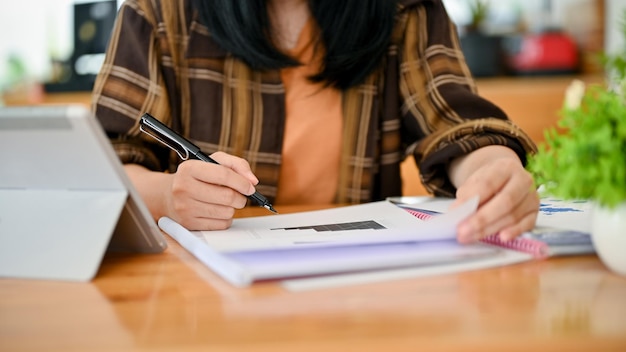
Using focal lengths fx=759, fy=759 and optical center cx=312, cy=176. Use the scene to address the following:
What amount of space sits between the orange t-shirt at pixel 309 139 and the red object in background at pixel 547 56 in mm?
2081

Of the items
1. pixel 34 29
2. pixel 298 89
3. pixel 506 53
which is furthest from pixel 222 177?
pixel 34 29

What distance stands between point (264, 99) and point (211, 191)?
1.56ft

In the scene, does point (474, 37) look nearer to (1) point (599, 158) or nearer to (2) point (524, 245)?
(2) point (524, 245)

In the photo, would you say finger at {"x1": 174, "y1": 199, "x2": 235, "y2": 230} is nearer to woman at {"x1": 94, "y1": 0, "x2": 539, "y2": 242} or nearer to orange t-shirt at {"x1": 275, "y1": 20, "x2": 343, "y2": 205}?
woman at {"x1": 94, "y1": 0, "x2": 539, "y2": 242}

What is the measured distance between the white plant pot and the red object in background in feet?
8.70

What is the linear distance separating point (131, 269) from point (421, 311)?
0.30m

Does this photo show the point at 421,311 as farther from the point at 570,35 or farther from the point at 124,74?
the point at 570,35

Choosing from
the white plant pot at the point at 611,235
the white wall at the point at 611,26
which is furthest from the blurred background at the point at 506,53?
the white plant pot at the point at 611,235

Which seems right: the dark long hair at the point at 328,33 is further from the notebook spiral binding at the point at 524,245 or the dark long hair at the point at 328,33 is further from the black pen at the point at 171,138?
the notebook spiral binding at the point at 524,245

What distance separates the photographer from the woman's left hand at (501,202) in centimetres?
74

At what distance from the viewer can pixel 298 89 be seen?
133cm

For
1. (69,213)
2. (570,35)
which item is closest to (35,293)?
(69,213)

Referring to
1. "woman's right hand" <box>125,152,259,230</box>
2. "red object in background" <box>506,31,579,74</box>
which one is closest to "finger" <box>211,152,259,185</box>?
"woman's right hand" <box>125,152,259,230</box>

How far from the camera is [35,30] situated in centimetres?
370
